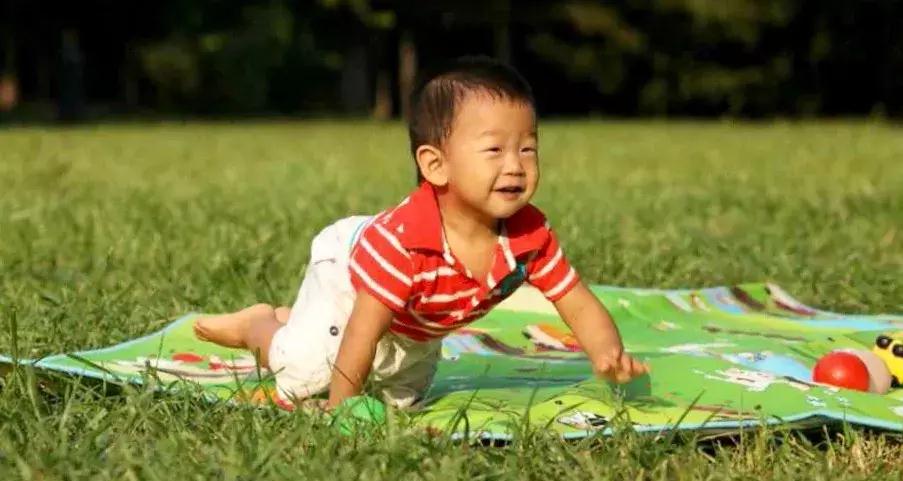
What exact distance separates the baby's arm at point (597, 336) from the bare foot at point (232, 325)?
760 mm

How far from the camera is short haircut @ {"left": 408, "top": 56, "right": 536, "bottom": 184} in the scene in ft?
9.32

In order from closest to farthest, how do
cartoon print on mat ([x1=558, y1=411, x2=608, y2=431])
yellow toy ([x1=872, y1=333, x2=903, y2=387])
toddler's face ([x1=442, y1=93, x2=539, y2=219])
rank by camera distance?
1. cartoon print on mat ([x1=558, y1=411, x2=608, y2=431])
2. toddler's face ([x1=442, y1=93, x2=539, y2=219])
3. yellow toy ([x1=872, y1=333, x2=903, y2=387])

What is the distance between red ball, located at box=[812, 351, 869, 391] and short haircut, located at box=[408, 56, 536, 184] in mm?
972

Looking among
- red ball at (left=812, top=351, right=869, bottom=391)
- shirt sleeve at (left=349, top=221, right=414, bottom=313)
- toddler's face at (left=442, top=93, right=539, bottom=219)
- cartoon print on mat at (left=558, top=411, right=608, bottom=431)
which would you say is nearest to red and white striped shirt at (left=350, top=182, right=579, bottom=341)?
shirt sleeve at (left=349, top=221, right=414, bottom=313)

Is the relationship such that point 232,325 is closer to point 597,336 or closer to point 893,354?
point 597,336

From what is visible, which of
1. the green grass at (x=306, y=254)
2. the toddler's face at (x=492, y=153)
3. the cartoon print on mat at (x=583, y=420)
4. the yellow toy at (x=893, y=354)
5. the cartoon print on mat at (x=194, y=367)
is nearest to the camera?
the green grass at (x=306, y=254)

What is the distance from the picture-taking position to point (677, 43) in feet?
83.5

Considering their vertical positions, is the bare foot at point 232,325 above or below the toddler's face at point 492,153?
below

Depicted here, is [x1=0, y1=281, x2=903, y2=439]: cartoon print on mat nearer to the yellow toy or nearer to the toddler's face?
the yellow toy

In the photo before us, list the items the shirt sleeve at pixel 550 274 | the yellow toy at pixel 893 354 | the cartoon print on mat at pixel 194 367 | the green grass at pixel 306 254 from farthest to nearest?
the yellow toy at pixel 893 354
the cartoon print on mat at pixel 194 367
the shirt sleeve at pixel 550 274
the green grass at pixel 306 254

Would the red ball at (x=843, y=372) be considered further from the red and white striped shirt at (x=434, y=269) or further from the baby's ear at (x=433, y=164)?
the baby's ear at (x=433, y=164)

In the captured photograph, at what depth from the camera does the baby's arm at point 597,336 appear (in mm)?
2910

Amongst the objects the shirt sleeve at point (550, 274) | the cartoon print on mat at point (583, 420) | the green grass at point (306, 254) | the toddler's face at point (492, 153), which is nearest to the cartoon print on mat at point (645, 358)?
the cartoon print on mat at point (583, 420)

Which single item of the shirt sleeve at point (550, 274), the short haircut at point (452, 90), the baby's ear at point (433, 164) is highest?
the short haircut at point (452, 90)
